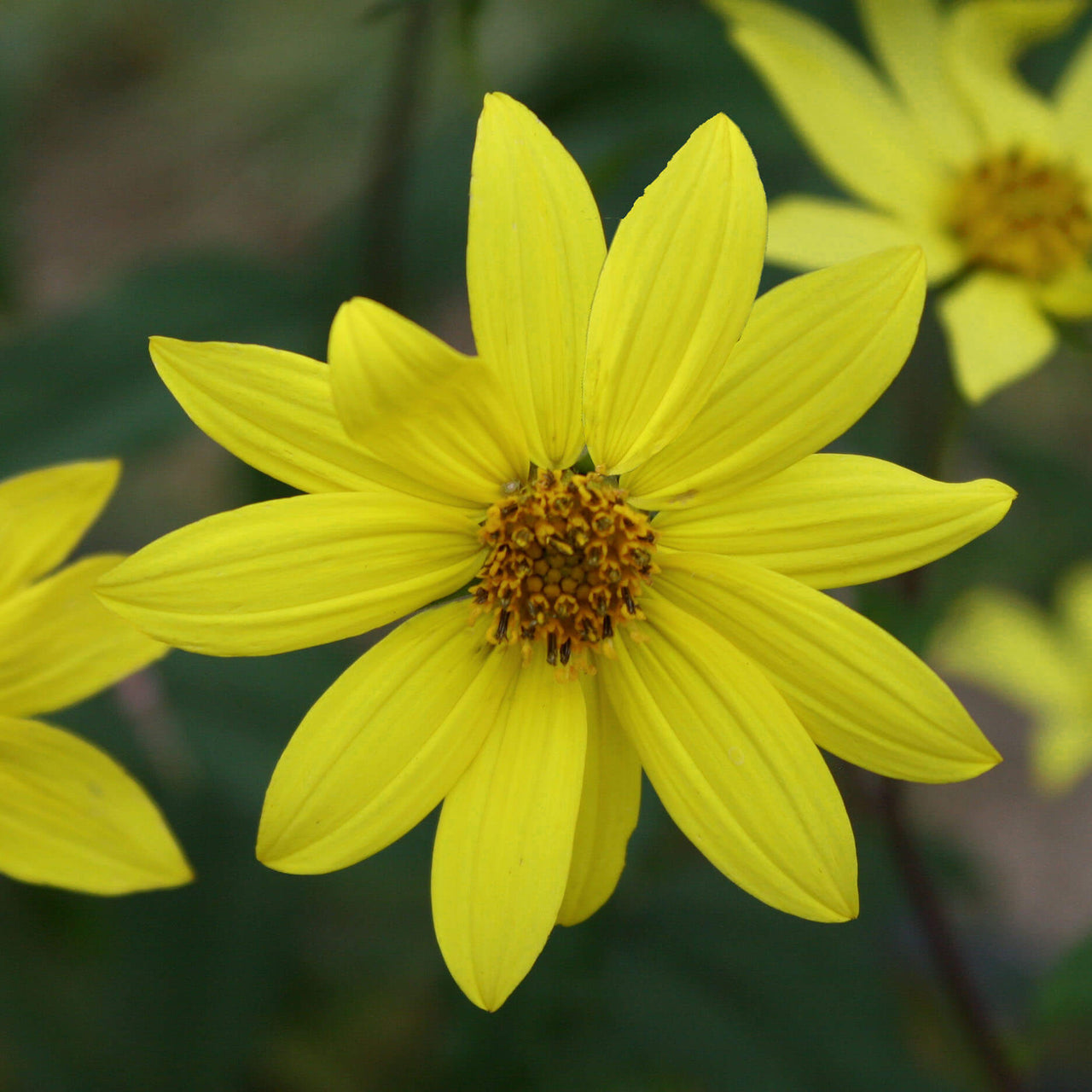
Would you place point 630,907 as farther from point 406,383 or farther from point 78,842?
point 406,383

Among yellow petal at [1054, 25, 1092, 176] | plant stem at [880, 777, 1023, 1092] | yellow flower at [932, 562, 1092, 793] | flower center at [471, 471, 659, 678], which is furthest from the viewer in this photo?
yellow flower at [932, 562, 1092, 793]

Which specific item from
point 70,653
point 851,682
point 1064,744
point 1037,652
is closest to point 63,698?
point 70,653

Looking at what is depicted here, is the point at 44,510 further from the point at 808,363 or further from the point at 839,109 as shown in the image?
the point at 839,109

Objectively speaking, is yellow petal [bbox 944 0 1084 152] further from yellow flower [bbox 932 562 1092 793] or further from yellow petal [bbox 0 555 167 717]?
yellow petal [bbox 0 555 167 717]

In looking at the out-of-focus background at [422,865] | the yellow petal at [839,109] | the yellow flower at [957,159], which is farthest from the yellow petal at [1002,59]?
the out-of-focus background at [422,865]

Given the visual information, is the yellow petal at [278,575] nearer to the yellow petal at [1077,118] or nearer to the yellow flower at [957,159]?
the yellow flower at [957,159]

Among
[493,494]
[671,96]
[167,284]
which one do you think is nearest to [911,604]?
[493,494]

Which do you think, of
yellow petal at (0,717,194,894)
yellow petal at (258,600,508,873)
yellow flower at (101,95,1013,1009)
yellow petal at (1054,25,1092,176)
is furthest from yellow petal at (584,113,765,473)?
yellow petal at (1054,25,1092,176)
